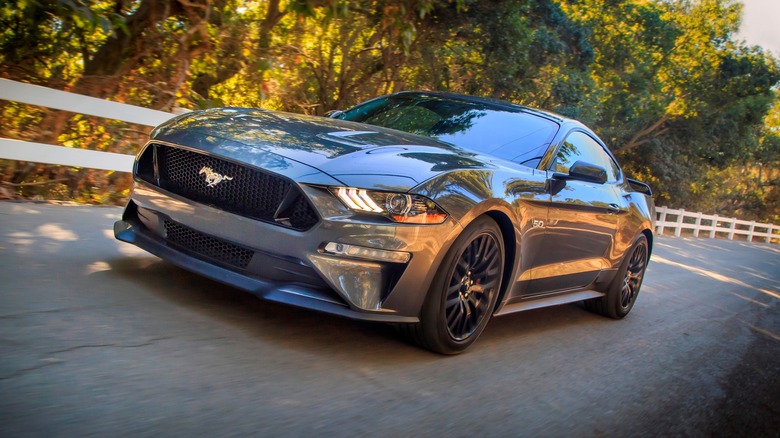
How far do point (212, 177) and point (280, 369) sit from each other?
1099 millimetres

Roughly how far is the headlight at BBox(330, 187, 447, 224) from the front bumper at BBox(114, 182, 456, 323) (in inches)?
2.1

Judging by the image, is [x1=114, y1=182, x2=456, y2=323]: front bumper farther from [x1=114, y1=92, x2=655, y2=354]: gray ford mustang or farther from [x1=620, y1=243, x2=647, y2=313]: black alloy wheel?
[x1=620, y1=243, x2=647, y2=313]: black alloy wheel

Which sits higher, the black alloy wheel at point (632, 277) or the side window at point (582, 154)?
the side window at point (582, 154)

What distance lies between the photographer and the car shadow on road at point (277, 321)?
3814 millimetres

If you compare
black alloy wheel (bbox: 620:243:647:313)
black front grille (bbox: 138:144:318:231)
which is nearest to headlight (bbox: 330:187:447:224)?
black front grille (bbox: 138:144:318:231)

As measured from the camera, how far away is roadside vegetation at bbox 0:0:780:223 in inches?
341

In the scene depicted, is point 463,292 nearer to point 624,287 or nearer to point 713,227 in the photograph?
point 624,287

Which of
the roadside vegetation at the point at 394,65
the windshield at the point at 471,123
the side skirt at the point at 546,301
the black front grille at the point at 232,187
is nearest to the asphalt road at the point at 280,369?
the side skirt at the point at 546,301

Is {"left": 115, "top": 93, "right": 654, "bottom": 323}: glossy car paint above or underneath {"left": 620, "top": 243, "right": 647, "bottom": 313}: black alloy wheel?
above

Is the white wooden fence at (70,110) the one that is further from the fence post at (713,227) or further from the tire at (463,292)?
the fence post at (713,227)

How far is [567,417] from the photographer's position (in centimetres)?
354

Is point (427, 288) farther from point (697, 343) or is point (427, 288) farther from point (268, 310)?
point (697, 343)

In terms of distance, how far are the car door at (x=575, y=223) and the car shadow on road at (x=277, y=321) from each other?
0.58 metres

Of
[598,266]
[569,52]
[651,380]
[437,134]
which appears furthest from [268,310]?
[569,52]
